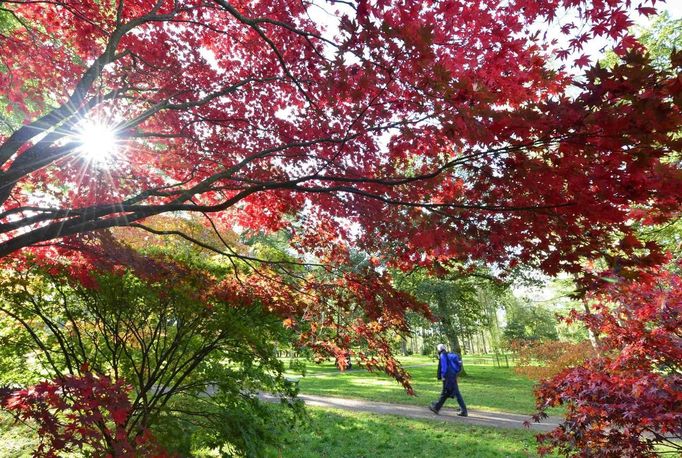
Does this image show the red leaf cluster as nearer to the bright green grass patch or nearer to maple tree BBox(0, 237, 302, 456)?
maple tree BBox(0, 237, 302, 456)

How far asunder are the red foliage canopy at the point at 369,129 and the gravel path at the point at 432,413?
5.72 meters

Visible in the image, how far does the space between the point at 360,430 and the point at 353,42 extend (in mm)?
7112

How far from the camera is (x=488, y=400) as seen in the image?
11.3 m

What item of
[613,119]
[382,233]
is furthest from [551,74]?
[382,233]

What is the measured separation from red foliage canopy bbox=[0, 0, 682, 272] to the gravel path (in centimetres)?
572

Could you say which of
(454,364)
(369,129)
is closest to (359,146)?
(369,129)

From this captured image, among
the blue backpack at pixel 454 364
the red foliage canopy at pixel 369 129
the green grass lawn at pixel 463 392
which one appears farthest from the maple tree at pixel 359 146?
the green grass lawn at pixel 463 392

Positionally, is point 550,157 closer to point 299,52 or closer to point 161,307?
point 299,52

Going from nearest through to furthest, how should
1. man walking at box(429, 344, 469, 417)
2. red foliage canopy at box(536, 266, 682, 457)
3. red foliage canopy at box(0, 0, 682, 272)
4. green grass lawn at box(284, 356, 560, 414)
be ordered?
1. red foliage canopy at box(0, 0, 682, 272)
2. red foliage canopy at box(536, 266, 682, 457)
3. man walking at box(429, 344, 469, 417)
4. green grass lawn at box(284, 356, 560, 414)

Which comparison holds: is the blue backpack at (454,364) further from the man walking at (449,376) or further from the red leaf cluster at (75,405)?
the red leaf cluster at (75,405)

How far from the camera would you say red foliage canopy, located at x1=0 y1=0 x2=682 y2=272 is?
2408 mm

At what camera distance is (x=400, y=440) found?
22.0ft

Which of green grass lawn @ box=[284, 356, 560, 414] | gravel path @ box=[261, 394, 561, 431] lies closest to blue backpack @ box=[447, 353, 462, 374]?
gravel path @ box=[261, 394, 561, 431]

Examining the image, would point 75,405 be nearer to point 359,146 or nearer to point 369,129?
point 369,129
